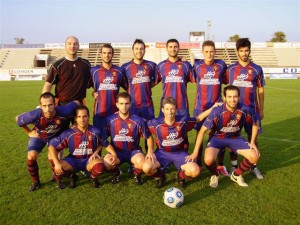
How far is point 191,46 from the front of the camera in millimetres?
39281

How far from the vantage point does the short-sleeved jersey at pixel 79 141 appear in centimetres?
402

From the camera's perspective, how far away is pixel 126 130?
4191 millimetres

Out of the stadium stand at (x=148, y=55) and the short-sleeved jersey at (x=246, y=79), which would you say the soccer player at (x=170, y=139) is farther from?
the stadium stand at (x=148, y=55)

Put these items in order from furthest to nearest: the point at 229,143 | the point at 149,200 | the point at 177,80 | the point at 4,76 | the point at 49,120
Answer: the point at 4,76
the point at 177,80
the point at 229,143
the point at 49,120
the point at 149,200

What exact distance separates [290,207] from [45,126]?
309 centimetres

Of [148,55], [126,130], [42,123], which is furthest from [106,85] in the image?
[148,55]

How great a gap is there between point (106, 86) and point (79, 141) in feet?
3.18

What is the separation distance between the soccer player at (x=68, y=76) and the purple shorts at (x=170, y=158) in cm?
151

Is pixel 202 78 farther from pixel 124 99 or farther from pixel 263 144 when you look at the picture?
pixel 263 144

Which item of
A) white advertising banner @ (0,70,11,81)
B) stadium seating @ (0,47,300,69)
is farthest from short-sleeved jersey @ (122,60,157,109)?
stadium seating @ (0,47,300,69)

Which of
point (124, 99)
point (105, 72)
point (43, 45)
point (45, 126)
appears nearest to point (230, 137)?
point (124, 99)

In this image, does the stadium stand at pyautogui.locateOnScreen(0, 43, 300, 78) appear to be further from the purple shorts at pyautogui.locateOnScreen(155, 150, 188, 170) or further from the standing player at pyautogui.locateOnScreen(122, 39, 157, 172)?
the purple shorts at pyautogui.locateOnScreen(155, 150, 188, 170)

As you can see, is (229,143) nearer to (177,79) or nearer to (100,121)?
(177,79)

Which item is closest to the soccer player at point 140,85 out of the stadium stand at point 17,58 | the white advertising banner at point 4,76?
the white advertising banner at point 4,76
